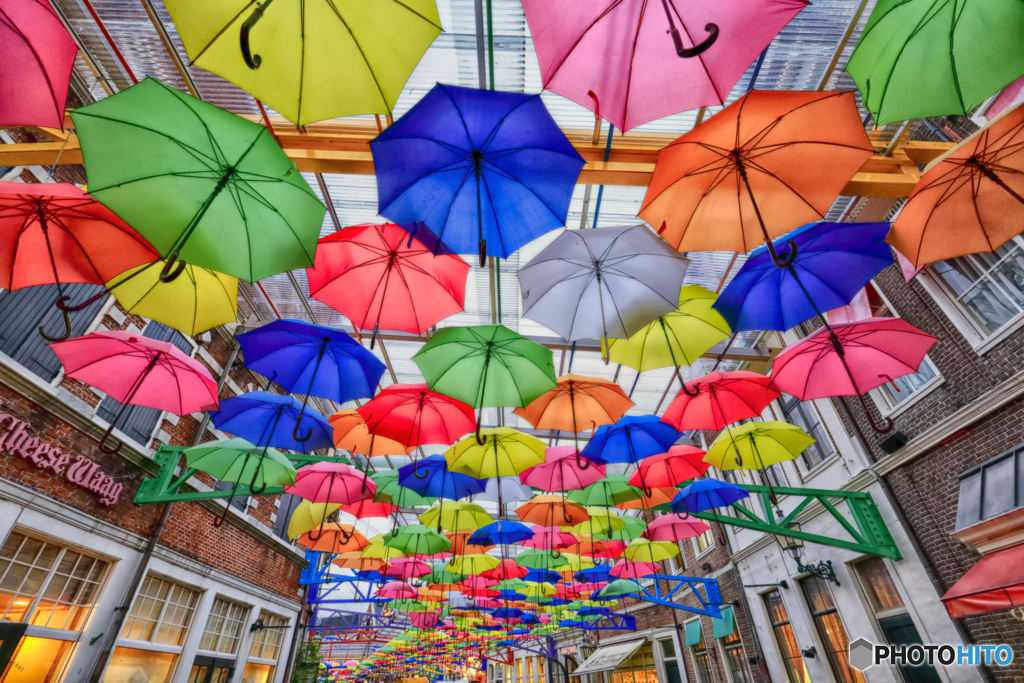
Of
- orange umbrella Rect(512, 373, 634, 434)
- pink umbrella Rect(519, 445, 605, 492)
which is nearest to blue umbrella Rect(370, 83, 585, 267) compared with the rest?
orange umbrella Rect(512, 373, 634, 434)

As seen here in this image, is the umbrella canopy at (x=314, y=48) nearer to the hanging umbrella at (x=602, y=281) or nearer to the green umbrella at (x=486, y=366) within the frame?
the hanging umbrella at (x=602, y=281)

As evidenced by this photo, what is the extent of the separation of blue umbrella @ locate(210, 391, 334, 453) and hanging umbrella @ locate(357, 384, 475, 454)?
0.85 meters

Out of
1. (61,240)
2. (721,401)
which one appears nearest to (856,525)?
(721,401)

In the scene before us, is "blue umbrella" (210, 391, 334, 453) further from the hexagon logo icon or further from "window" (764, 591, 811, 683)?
"window" (764, 591, 811, 683)

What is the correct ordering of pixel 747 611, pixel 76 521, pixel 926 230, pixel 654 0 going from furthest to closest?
pixel 747 611 → pixel 76 521 → pixel 926 230 → pixel 654 0

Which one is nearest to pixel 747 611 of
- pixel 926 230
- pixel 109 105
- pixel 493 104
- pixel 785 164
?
pixel 926 230

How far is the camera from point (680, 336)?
5.64m

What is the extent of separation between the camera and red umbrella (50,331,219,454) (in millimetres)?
5191

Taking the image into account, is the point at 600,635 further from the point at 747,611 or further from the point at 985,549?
the point at 985,549

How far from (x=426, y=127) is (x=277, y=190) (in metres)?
1.21

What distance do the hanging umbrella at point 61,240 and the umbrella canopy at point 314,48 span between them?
2076mm

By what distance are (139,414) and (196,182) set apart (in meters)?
6.95

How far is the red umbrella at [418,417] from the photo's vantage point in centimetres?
631

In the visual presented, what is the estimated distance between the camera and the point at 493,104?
10.5 ft
